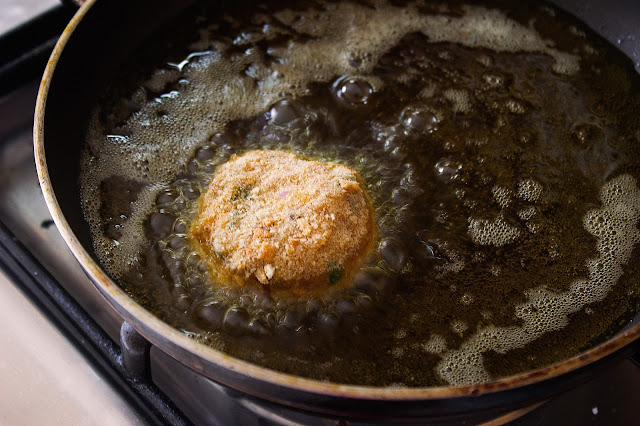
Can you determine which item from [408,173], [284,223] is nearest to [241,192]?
[284,223]

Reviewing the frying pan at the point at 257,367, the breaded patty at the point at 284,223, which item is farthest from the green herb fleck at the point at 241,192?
the frying pan at the point at 257,367

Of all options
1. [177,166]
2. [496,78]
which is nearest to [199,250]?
[177,166]

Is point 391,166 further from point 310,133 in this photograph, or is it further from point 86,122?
point 86,122

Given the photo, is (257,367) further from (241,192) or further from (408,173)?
(408,173)

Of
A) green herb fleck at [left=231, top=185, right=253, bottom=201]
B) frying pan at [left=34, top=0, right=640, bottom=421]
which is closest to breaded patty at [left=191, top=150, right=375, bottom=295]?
green herb fleck at [left=231, top=185, right=253, bottom=201]

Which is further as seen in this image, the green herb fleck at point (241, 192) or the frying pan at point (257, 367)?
the green herb fleck at point (241, 192)

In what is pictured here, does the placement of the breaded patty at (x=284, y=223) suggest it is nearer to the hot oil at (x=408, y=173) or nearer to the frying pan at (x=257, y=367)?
the hot oil at (x=408, y=173)

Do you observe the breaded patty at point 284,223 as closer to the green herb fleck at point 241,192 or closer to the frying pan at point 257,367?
the green herb fleck at point 241,192
